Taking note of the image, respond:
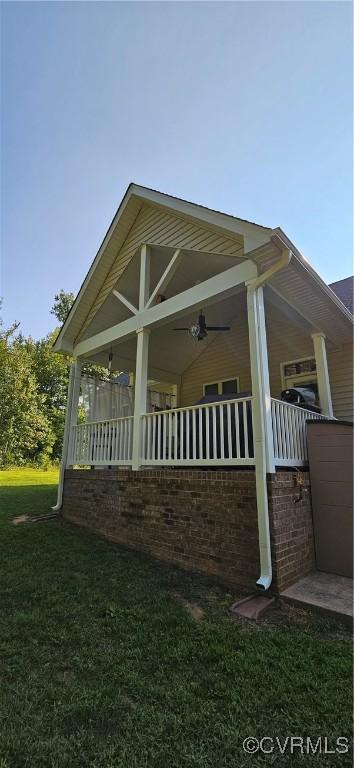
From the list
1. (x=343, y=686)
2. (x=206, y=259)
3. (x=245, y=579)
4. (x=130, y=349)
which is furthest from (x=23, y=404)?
(x=343, y=686)

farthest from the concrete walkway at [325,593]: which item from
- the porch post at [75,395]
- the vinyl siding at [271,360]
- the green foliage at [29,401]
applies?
the green foliage at [29,401]

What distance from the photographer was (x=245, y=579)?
4035 mm

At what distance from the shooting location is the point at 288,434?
492cm

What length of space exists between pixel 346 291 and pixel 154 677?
27.7ft

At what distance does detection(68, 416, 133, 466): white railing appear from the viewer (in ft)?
21.3

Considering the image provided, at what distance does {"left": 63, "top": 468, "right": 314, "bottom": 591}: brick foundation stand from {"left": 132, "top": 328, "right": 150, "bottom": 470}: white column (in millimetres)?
389

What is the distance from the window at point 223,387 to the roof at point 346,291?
3.05 meters

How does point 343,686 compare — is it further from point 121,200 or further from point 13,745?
point 121,200

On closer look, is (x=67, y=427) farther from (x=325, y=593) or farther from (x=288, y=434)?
(x=325, y=593)

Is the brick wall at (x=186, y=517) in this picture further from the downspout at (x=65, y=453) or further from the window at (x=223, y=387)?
the window at (x=223, y=387)

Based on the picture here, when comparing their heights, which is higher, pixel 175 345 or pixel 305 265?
pixel 175 345

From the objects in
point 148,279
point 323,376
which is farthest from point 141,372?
point 323,376

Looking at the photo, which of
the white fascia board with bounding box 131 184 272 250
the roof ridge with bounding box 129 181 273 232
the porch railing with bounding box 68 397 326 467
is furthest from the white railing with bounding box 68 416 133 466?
the roof ridge with bounding box 129 181 273 232

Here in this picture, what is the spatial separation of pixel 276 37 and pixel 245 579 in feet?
27.9
